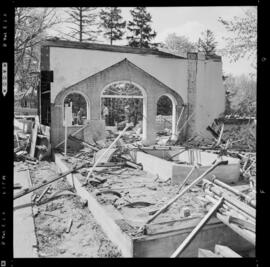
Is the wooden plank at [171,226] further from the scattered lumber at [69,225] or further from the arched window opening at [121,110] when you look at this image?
the arched window opening at [121,110]

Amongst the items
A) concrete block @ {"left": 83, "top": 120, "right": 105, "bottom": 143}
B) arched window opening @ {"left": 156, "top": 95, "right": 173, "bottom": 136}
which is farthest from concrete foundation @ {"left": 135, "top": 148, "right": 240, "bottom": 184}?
arched window opening @ {"left": 156, "top": 95, "right": 173, "bottom": 136}

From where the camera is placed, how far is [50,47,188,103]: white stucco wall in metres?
13.3

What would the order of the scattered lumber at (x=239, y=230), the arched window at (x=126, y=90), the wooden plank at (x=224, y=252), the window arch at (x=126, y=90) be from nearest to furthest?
the wooden plank at (x=224, y=252)
the scattered lumber at (x=239, y=230)
the window arch at (x=126, y=90)
the arched window at (x=126, y=90)

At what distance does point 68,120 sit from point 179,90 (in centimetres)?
640

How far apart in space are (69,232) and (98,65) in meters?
10.1

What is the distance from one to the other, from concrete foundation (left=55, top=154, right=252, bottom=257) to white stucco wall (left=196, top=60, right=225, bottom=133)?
38.8 feet

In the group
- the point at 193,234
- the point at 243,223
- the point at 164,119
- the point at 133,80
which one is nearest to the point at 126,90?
the point at 133,80

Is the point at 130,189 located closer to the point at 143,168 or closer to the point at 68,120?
the point at 143,168

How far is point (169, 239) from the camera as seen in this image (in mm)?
4180

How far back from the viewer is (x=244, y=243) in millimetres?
4734

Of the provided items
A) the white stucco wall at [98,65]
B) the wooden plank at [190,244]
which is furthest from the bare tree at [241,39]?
the wooden plank at [190,244]

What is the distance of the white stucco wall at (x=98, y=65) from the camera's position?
43.7 feet

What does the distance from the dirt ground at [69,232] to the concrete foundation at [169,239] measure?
0.73 ft
